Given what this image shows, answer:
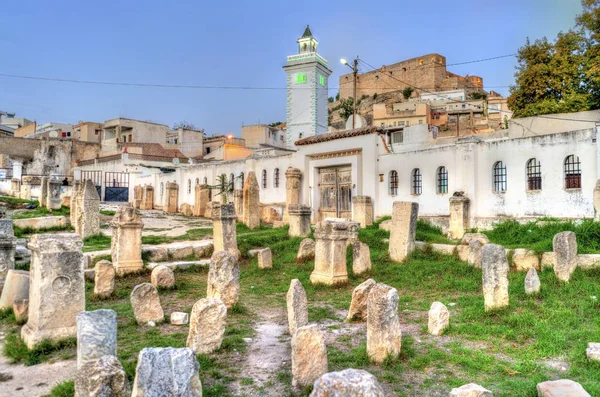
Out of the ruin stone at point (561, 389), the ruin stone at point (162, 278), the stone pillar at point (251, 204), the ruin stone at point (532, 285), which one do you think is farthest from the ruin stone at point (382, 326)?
the stone pillar at point (251, 204)

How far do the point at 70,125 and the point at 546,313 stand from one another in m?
60.1

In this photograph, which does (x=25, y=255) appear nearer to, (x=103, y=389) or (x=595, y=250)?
(x=103, y=389)

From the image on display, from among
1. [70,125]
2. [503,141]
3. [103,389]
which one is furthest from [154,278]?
[70,125]

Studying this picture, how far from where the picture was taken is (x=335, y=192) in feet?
68.4

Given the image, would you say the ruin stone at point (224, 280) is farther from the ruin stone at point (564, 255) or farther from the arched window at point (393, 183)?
the arched window at point (393, 183)

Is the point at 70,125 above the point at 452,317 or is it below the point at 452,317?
above

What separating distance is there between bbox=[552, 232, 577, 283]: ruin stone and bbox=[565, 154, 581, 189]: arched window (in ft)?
20.4

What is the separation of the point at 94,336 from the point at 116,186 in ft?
98.0

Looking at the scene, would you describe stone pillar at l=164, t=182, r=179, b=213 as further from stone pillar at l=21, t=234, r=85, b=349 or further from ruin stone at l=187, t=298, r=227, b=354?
ruin stone at l=187, t=298, r=227, b=354

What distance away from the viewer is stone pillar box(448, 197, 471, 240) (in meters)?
15.6

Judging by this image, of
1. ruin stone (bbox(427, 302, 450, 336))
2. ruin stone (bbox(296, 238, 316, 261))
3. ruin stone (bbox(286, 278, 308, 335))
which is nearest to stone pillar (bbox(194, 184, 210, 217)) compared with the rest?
ruin stone (bbox(296, 238, 316, 261))

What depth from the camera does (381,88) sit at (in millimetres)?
73188

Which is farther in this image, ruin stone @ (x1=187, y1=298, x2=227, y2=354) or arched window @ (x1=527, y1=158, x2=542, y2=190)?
arched window @ (x1=527, y1=158, x2=542, y2=190)

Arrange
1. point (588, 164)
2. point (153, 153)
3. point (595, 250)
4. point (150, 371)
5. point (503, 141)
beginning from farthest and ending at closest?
1. point (153, 153)
2. point (503, 141)
3. point (588, 164)
4. point (595, 250)
5. point (150, 371)
